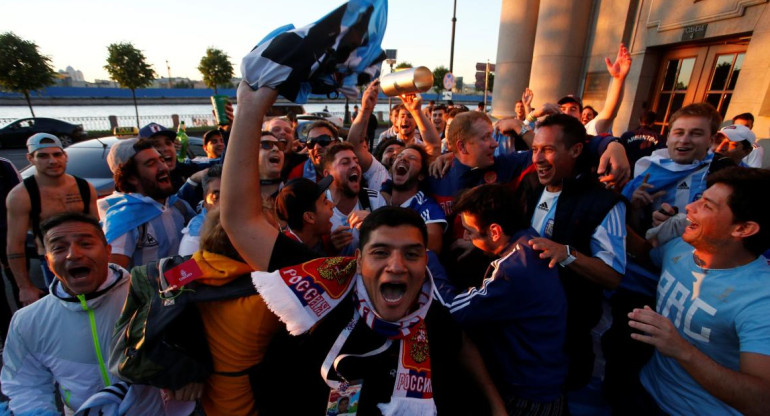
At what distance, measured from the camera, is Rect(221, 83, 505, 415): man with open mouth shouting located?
1447 mm

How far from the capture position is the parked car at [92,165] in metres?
5.48

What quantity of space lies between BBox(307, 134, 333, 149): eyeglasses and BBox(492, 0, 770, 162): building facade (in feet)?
27.3

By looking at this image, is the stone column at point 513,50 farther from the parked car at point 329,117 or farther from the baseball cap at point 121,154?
the baseball cap at point 121,154

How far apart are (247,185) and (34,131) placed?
22.9 meters

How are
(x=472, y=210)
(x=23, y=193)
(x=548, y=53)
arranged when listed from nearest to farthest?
(x=472, y=210), (x=23, y=193), (x=548, y=53)

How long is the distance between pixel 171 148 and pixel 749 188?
5448mm

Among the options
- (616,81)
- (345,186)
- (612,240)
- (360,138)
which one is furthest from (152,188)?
(616,81)

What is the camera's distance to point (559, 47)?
10719mm

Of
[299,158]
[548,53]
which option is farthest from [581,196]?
[548,53]

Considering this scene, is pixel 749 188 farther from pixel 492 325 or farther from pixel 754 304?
pixel 492 325

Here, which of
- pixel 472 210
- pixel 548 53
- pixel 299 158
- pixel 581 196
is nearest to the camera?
pixel 472 210

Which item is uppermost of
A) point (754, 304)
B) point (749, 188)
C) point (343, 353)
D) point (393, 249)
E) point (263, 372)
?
point (749, 188)

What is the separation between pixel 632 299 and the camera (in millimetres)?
2539

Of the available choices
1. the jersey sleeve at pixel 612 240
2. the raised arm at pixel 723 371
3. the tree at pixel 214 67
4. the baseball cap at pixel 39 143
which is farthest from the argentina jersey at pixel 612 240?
the tree at pixel 214 67
